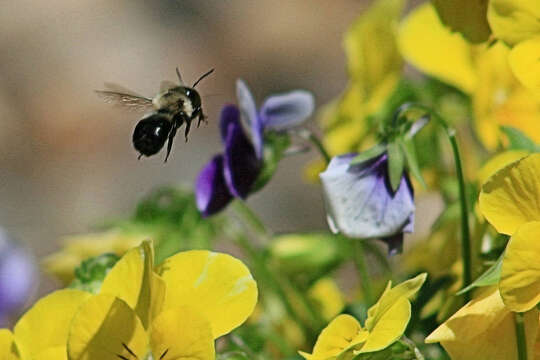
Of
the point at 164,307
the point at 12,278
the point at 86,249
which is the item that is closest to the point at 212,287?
the point at 164,307

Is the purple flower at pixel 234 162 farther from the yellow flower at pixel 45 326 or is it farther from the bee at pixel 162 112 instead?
the yellow flower at pixel 45 326

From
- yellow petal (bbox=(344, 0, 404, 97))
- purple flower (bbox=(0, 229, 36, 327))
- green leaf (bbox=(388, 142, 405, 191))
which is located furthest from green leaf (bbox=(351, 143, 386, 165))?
purple flower (bbox=(0, 229, 36, 327))

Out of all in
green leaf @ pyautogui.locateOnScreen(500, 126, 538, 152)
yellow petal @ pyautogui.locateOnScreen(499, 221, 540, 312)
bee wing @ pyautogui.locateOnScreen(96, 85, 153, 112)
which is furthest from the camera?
bee wing @ pyautogui.locateOnScreen(96, 85, 153, 112)

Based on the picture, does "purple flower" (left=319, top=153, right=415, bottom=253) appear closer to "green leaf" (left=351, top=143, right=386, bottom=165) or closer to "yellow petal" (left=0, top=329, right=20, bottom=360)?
"green leaf" (left=351, top=143, right=386, bottom=165)

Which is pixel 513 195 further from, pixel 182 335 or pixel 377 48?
pixel 377 48

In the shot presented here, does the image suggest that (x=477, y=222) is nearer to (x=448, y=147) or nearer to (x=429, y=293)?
(x=429, y=293)

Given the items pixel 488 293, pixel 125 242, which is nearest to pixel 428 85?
pixel 125 242
